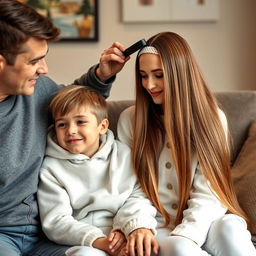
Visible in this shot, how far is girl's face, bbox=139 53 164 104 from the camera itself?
1624 mm

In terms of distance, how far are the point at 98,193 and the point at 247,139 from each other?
66cm

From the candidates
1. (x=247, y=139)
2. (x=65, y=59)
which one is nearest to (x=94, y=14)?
(x=65, y=59)

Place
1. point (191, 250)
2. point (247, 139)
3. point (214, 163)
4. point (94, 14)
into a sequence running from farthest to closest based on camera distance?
point (94, 14)
point (247, 139)
point (214, 163)
point (191, 250)

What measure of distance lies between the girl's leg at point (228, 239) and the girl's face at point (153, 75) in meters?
0.48

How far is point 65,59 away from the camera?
307 cm

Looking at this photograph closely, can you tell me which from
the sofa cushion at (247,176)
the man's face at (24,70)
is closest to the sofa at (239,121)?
the sofa cushion at (247,176)

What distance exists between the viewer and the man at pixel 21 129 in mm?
1484

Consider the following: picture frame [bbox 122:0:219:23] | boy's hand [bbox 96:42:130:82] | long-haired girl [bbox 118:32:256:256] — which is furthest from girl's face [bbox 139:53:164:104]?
picture frame [bbox 122:0:219:23]

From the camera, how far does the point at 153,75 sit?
1638 mm

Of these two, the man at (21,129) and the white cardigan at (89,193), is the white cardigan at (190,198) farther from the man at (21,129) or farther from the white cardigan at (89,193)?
the man at (21,129)

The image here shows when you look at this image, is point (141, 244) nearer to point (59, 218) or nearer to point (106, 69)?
point (59, 218)

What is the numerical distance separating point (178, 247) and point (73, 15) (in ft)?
6.68

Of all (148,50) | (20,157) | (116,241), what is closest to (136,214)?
(116,241)

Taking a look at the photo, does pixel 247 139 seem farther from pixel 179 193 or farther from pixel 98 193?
pixel 98 193
